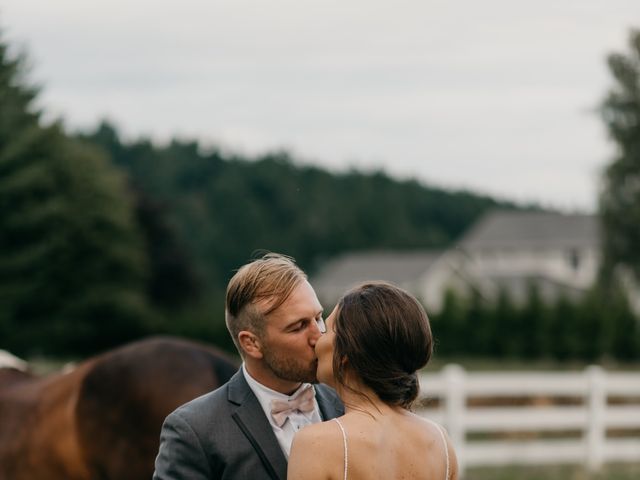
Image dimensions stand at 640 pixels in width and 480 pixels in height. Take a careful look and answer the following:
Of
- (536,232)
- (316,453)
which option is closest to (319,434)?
(316,453)

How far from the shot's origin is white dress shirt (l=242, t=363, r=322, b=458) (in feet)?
8.97

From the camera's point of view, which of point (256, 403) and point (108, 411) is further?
point (108, 411)

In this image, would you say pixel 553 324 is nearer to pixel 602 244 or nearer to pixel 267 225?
pixel 602 244

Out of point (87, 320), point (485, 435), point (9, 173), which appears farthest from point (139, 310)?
point (9, 173)

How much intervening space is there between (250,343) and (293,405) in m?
0.22

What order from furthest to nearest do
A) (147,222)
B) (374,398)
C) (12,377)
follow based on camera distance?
(147,222) < (12,377) < (374,398)

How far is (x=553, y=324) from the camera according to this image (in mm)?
37531

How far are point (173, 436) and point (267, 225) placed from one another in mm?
100736

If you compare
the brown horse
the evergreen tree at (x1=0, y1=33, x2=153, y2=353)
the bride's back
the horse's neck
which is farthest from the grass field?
the bride's back

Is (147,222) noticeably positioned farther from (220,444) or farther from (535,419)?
(220,444)

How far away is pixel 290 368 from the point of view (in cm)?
268

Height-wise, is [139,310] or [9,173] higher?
[9,173]

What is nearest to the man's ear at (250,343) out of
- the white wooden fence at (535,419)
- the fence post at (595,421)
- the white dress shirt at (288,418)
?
the white dress shirt at (288,418)

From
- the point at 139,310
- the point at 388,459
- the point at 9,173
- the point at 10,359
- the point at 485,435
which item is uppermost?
the point at 9,173
